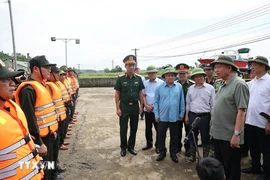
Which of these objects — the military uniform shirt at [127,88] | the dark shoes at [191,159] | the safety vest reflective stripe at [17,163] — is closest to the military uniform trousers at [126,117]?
the military uniform shirt at [127,88]

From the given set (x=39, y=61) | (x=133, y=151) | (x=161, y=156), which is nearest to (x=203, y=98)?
(x=161, y=156)

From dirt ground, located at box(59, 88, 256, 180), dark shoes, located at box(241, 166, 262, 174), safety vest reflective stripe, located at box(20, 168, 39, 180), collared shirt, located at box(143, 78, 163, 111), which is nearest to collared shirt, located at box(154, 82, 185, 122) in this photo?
collared shirt, located at box(143, 78, 163, 111)

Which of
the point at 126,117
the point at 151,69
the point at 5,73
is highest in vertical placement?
the point at 5,73

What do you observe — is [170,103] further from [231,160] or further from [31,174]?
[31,174]

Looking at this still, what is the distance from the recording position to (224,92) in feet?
8.72

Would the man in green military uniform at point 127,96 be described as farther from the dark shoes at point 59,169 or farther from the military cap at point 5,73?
the military cap at point 5,73

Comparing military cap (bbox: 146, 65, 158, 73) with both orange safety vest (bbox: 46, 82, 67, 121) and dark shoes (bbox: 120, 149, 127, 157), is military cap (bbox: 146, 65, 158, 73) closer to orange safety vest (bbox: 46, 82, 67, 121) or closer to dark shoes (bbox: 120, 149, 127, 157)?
dark shoes (bbox: 120, 149, 127, 157)

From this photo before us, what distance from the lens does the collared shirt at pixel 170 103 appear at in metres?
3.96

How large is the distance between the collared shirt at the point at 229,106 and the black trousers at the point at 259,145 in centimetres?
92

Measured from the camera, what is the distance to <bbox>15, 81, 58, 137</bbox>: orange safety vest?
240 centimetres

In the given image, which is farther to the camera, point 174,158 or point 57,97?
point 174,158

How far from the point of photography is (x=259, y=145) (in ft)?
11.4

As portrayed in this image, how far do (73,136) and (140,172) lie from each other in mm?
2872

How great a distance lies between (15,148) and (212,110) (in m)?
2.58
